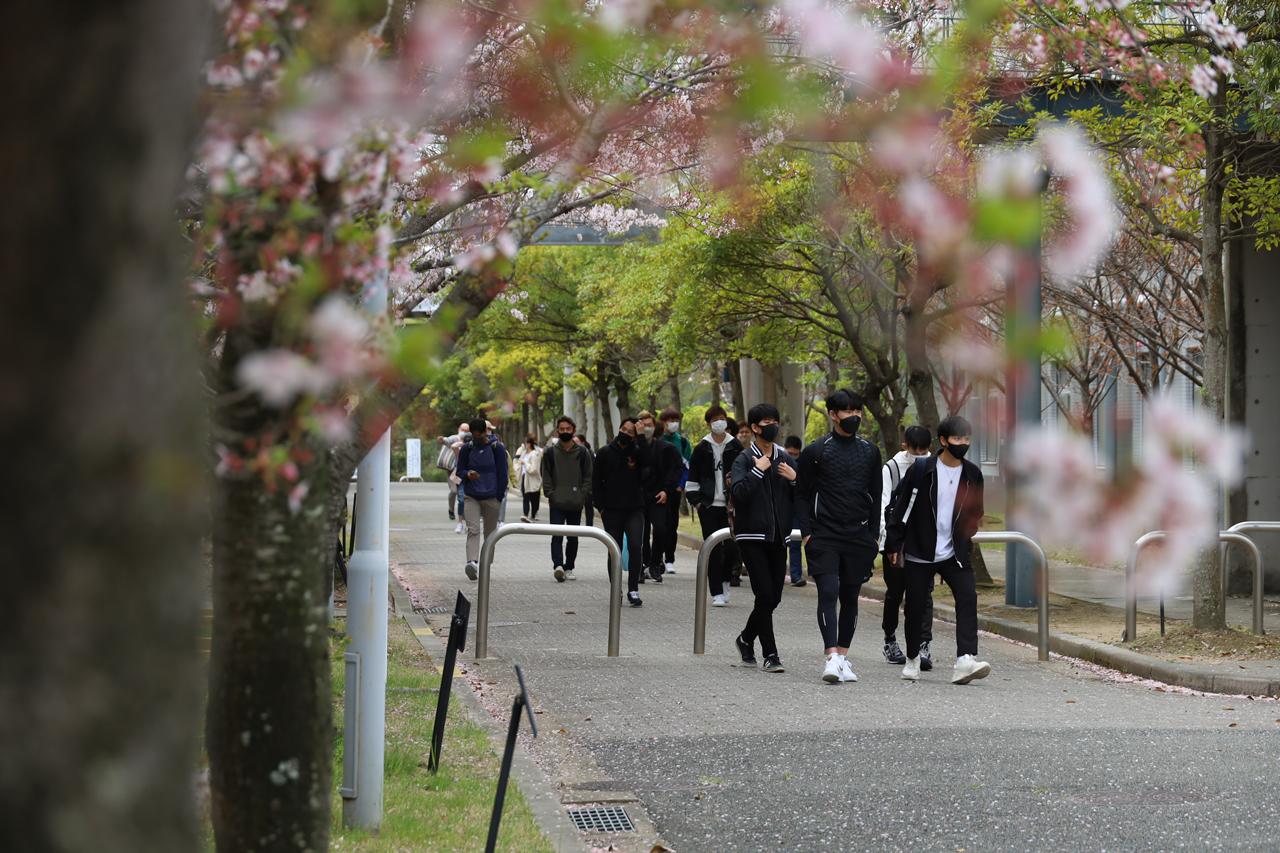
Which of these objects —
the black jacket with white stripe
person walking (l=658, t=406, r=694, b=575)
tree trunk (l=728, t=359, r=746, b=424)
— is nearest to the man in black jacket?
the black jacket with white stripe

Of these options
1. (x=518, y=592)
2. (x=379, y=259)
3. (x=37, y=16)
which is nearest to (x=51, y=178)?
(x=37, y=16)

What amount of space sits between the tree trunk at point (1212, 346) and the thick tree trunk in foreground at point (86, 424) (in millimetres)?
10438

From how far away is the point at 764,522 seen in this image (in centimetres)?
947

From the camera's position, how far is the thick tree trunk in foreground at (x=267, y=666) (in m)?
3.07

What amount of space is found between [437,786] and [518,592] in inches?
349

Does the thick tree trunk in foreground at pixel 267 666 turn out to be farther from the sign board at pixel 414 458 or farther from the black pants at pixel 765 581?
the sign board at pixel 414 458

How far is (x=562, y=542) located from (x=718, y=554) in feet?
6.69

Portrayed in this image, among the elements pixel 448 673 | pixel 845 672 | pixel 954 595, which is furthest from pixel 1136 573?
pixel 448 673

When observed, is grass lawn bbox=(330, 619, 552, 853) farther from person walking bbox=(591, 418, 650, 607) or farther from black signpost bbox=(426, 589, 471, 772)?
person walking bbox=(591, 418, 650, 607)

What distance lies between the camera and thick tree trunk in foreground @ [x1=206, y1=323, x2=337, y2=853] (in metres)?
3.07

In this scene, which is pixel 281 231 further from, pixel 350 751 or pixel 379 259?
pixel 350 751

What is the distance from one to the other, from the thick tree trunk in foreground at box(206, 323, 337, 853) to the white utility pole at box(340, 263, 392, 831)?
1889mm

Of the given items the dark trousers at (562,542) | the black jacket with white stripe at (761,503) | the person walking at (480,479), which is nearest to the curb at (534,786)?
the black jacket with white stripe at (761,503)

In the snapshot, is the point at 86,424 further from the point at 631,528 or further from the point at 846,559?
the point at 631,528
